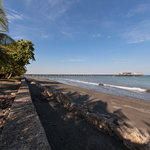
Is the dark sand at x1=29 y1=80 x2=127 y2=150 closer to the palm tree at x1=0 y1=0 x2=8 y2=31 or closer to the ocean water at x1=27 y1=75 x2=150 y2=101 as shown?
the palm tree at x1=0 y1=0 x2=8 y2=31

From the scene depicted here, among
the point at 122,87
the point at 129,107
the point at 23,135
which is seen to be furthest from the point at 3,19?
the point at 122,87

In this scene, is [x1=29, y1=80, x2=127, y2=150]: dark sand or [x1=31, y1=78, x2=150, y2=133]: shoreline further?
[x1=31, y1=78, x2=150, y2=133]: shoreline

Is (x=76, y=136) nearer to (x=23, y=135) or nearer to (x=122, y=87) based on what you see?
(x=23, y=135)

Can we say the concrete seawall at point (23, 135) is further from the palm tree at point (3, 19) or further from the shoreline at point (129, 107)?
the palm tree at point (3, 19)

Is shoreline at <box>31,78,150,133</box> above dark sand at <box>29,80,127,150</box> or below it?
below

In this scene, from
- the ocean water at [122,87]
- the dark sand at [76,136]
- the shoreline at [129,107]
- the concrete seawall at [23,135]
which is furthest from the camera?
the ocean water at [122,87]

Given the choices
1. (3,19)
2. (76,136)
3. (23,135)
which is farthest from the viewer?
(3,19)

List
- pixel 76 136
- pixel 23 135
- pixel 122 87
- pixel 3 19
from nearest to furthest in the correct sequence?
pixel 23 135
pixel 76 136
pixel 3 19
pixel 122 87

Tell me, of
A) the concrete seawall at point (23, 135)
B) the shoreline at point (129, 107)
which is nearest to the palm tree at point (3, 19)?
the concrete seawall at point (23, 135)

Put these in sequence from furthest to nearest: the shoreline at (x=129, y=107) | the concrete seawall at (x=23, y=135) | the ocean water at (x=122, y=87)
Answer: the ocean water at (x=122, y=87)
the shoreline at (x=129, y=107)
the concrete seawall at (x=23, y=135)

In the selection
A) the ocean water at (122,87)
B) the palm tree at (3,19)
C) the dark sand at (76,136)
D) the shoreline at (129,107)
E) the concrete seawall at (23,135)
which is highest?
the palm tree at (3,19)

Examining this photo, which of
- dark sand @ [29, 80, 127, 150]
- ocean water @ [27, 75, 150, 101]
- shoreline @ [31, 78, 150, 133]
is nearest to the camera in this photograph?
dark sand @ [29, 80, 127, 150]

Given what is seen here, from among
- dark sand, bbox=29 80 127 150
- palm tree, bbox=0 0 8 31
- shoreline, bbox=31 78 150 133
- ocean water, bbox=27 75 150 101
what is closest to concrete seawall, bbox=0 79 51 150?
dark sand, bbox=29 80 127 150

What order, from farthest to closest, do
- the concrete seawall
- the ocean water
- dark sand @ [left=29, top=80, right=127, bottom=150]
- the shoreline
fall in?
the ocean water, the shoreline, dark sand @ [left=29, top=80, right=127, bottom=150], the concrete seawall
